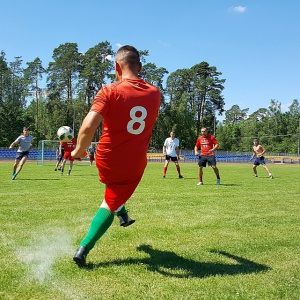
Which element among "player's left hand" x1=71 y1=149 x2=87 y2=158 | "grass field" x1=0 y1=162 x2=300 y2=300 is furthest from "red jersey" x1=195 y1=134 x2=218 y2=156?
"player's left hand" x1=71 y1=149 x2=87 y2=158

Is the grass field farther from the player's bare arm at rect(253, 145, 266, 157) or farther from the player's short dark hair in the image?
the player's bare arm at rect(253, 145, 266, 157)

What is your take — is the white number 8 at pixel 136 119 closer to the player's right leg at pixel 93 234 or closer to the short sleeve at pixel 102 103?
the short sleeve at pixel 102 103

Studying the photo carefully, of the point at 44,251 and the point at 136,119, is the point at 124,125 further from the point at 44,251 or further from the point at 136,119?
the point at 44,251

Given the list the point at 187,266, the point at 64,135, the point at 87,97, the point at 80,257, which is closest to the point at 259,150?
the point at 64,135

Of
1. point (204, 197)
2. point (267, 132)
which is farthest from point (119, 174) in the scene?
point (267, 132)

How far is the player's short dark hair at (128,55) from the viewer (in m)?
3.59

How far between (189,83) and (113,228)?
8615cm

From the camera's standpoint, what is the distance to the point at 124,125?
3.42 metres

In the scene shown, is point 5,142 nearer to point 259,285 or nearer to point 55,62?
point 55,62

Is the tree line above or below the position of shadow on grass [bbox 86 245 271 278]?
above

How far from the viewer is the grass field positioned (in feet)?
9.95

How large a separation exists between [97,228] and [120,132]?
0.99 metres

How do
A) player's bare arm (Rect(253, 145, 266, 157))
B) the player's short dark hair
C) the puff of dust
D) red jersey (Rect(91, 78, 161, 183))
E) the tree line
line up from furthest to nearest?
the tree line < player's bare arm (Rect(253, 145, 266, 157)) < the player's short dark hair < the puff of dust < red jersey (Rect(91, 78, 161, 183))

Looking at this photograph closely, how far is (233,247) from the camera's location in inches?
173
